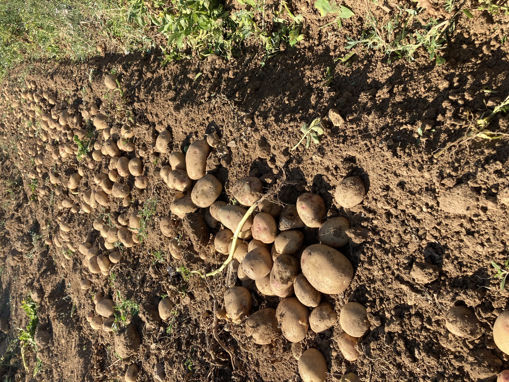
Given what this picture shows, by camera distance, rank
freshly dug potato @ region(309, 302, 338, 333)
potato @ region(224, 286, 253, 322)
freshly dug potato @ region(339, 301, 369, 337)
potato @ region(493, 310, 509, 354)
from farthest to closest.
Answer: potato @ region(224, 286, 253, 322) → freshly dug potato @ region(309, 302, 338, 333) → freshly dug potato @ region(339, 301, 369, 337) → potato @ region(493, 310, 509, 354)

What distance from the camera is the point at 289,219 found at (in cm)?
189

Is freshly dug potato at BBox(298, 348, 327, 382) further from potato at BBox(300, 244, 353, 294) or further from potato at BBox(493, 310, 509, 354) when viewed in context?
potato at BBox(493, 310, 509, 354)

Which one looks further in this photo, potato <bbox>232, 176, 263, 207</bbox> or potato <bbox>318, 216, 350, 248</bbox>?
potato <bbox>232, 176, 263, 207</bbox>

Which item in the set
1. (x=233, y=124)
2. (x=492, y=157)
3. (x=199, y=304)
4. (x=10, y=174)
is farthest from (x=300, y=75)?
(x=10, y=174)

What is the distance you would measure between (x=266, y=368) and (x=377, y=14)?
73.5 inches

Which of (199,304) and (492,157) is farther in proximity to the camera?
(199,304)

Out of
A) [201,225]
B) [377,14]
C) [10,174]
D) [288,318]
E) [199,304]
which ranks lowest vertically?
[10,174]

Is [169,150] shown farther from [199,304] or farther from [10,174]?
[10,174]

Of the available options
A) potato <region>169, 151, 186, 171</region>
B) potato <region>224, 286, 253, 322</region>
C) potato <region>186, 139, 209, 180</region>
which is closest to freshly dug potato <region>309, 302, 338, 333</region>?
potato <region>224, 286, 253, 322</region>

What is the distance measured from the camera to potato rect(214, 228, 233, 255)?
2.14 m

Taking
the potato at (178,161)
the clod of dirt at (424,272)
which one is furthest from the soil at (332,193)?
the potato at (178,161)

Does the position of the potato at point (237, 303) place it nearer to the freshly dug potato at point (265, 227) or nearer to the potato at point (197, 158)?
the freshly dug potato at point (265, 227)

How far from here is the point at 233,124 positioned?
7.39ft

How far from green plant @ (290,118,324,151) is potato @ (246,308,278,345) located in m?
0.89
